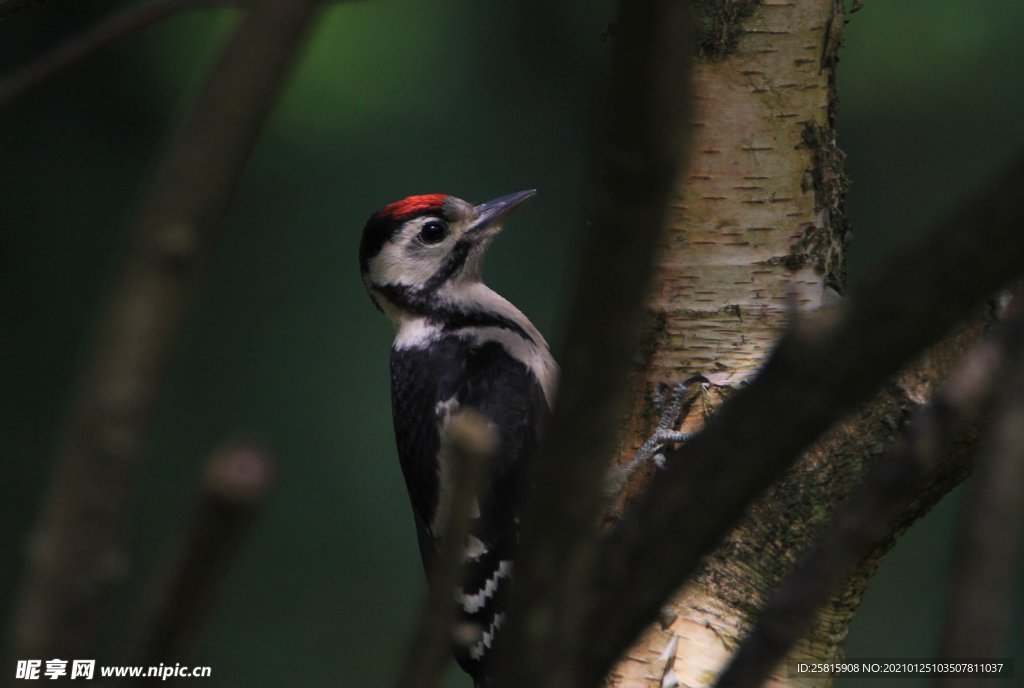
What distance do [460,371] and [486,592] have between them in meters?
0.51

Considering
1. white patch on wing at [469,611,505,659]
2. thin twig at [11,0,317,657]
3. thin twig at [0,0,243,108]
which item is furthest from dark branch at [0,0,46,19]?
white patch on wing at [469,611,505,659]

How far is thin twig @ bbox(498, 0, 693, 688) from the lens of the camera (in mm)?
534

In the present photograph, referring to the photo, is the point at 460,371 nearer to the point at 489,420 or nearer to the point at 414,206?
the point at 489,420

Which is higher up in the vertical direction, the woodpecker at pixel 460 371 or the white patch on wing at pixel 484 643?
the woodpecker at pixel 460 371

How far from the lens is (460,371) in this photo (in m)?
2.63

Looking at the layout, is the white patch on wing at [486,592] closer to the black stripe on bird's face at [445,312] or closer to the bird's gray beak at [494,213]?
the black stripe on bird's face at [445,312]

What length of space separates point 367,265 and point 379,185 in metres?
0.98

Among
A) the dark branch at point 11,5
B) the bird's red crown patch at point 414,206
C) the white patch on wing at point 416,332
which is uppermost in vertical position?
the dark branch at point 11,5

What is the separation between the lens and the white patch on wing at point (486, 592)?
2.43 metres

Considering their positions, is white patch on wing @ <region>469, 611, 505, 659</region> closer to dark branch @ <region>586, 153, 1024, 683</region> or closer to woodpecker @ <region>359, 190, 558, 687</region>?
woodpecker @ <region>359, 190, 558, 687</region>

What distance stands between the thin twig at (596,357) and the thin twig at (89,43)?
0.27 m

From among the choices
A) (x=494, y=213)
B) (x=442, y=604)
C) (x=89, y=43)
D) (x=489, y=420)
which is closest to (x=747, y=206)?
(x=489, y=420)

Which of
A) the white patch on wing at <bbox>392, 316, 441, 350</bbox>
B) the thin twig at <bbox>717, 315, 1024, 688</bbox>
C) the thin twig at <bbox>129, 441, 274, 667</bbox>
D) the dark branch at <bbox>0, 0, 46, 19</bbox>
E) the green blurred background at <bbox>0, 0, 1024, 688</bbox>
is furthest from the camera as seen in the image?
the green blurred background at <bbox>0, 0, 1024, 688</bbox>

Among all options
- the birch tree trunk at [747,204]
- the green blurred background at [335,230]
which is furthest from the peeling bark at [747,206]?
the green blurred background at [335,230]
